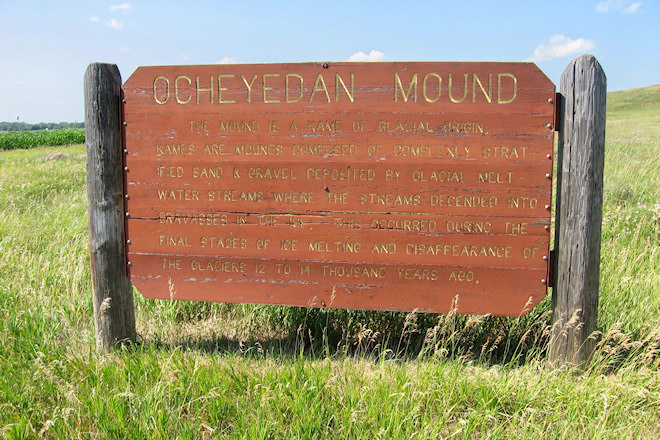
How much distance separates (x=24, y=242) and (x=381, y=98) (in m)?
4.57

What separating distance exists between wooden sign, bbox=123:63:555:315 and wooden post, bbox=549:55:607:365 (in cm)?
13

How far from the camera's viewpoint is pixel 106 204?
347 centimetres

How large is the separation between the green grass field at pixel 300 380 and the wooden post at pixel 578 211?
0.19 metres

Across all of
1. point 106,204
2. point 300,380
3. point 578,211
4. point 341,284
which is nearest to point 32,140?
point 106,204

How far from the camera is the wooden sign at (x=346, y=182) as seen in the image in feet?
10.2

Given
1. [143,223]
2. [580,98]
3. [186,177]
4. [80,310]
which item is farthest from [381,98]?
[80,310]

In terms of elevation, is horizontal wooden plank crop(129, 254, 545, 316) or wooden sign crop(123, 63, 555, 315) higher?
wooden sign crop(123, 63, 555, 315)

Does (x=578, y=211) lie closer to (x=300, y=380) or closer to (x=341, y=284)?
(x=341, y=284)

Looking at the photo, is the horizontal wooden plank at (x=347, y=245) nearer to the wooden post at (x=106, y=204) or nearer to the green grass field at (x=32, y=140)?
the wooden post at (x=106, y=204)

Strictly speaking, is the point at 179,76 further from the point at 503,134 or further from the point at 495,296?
the point at 495,296

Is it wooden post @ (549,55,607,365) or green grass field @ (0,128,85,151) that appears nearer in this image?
wooden post @ (549,55,607,365)

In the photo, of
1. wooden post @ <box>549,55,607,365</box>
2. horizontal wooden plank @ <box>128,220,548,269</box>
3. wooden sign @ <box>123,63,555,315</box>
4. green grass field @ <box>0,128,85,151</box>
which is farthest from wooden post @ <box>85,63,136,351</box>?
green grass field @ <box>0,128,85,151</box>

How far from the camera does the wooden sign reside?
310 cm

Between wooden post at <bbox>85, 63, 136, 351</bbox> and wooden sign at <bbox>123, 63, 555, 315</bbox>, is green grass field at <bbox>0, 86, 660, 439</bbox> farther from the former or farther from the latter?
wooden sign at <bbox>123, 63, 555, 315</bbox>
